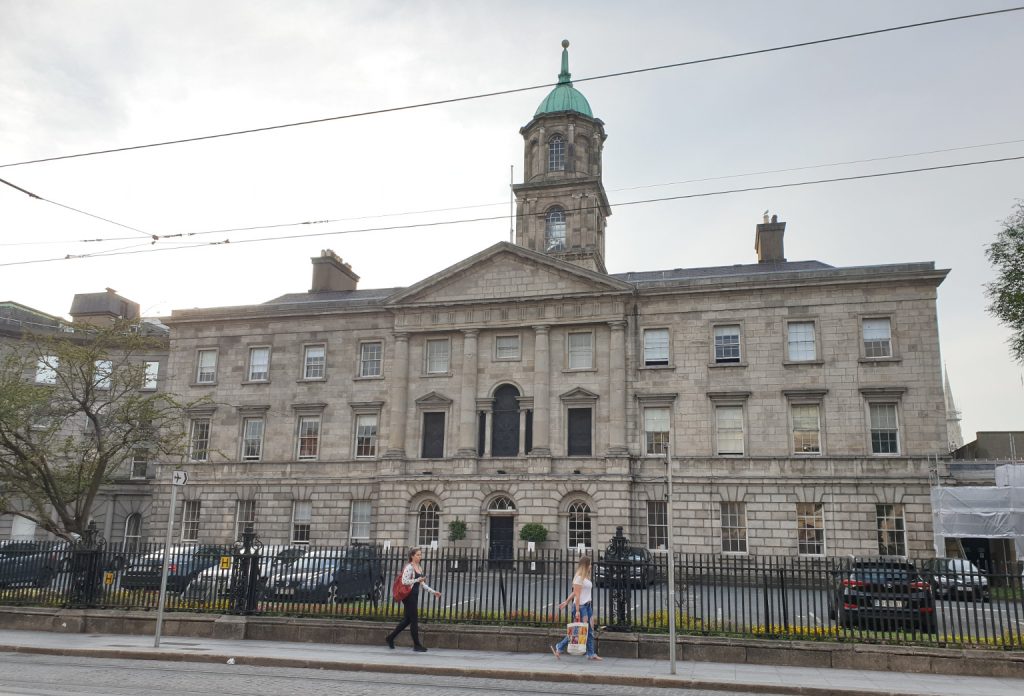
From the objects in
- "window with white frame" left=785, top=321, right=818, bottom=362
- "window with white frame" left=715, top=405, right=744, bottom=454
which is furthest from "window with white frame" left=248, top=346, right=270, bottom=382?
"window with white frame" left=785, top=321, right=818, bottom=362

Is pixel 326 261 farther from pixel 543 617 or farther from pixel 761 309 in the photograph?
pixel 543 617

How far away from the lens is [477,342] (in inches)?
1570

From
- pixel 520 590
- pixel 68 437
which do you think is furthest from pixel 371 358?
pixel 520 590

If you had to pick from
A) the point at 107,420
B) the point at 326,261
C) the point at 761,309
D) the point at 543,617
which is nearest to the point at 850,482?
the point at 761,309

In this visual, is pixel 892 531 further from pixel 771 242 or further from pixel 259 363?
pixel 259 363

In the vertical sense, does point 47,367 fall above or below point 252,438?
above

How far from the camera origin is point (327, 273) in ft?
164

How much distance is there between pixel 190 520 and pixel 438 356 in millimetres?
16206

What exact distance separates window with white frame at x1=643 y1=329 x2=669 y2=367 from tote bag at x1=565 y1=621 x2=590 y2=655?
77.6 ft

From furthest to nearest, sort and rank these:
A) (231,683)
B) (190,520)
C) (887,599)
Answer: (190,520) < (887,599) < (231,683)

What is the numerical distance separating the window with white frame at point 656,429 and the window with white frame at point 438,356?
10.3 meters

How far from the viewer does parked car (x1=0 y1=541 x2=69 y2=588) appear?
19766mm

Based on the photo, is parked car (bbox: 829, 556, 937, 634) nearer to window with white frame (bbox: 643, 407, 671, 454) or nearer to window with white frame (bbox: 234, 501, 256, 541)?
window with white frame (bbox: 643, 407, 671, 454)

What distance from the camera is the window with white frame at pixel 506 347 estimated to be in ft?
129
